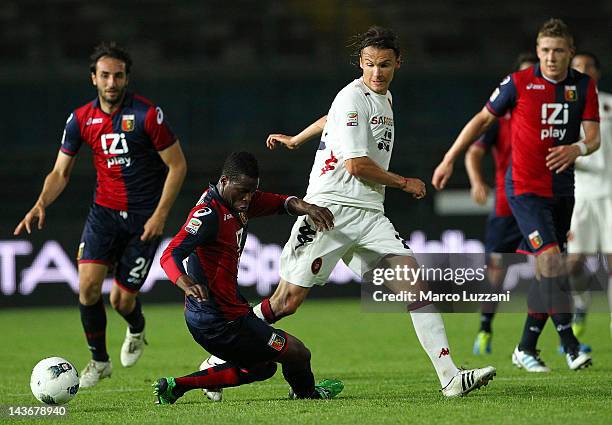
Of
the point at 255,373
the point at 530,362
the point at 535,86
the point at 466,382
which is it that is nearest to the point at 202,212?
the point at 255,373

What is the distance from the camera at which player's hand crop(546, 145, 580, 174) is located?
23.3 feet

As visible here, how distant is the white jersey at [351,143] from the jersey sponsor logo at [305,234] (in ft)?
0.60

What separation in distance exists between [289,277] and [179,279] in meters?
1.33

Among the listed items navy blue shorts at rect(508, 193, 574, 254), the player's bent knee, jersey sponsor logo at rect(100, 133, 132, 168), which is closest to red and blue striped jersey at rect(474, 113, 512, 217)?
navy blue shorts at rect(508, 193, 574, 254)

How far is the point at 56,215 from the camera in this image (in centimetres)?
1467

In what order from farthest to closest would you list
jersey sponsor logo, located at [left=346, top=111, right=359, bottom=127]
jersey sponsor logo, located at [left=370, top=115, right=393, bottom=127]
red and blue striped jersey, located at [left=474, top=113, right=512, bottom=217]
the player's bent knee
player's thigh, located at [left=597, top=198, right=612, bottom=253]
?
player's thigh, located at [left=597, top=198, right=612, bottom=253] < red and blue striped jersey, located at [left=474, top=113, right=512, bottom=217] < jersey sponsor logo, located at [left=370, top=115, right=393, bottom=127] < jersey sponsor logo, located at [left=346, top=111, right=359, bottom=127] < the player's bent knee

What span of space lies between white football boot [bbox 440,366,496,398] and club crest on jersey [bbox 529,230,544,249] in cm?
161

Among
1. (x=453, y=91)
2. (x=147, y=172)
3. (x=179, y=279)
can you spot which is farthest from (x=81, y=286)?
(x=453, y=91)

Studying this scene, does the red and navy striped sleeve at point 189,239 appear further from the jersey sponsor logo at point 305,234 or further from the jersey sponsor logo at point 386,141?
the jersey sponsor logo at point 386,141

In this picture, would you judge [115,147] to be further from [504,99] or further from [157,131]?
[504,99]

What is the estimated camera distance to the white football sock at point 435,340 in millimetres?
6097

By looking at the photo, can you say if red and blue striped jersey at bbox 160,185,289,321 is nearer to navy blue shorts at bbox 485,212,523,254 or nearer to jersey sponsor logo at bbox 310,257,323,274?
jersey sponsor logo at bbox 310,257,323,274

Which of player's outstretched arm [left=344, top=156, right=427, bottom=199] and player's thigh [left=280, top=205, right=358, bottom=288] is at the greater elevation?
player's outstretched arm [left=344, top=156, right=427, bottom=199]

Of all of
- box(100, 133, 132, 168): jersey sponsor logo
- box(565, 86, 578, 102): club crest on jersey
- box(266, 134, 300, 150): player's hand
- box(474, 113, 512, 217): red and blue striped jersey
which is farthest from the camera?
box(474, 113, 512, 217): red and blue striped jersey
